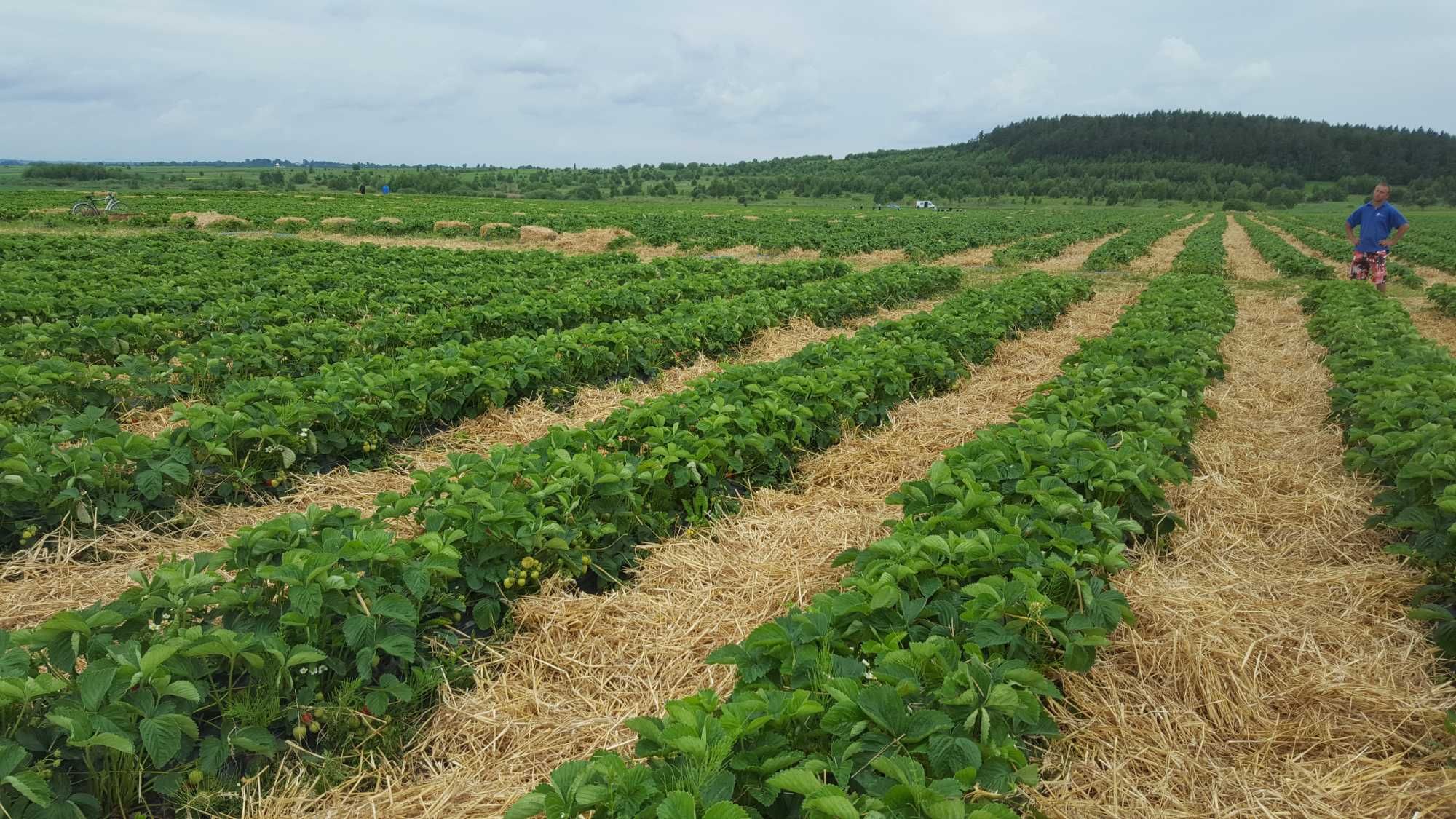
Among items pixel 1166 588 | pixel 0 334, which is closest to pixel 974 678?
pixel 1166 588

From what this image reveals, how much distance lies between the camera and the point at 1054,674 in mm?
3205

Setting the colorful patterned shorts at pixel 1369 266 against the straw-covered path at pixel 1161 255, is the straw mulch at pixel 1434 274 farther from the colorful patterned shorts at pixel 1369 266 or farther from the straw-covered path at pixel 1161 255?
the colorful patterned shorts at pixel 1369 266

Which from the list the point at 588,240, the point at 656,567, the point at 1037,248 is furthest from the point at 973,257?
the point at 656,567

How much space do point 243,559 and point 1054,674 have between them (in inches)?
142

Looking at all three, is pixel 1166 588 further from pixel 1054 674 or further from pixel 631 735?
pixel 631 735

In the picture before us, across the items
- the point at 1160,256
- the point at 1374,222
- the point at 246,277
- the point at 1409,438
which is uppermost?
the point at 1374,222

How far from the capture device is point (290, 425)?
5438mm

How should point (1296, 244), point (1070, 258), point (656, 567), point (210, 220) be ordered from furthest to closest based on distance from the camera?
point (1296, 244)
point (210, 220)
point (1070, 258)
point (656, 567)

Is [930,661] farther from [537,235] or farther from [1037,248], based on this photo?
[537,235]

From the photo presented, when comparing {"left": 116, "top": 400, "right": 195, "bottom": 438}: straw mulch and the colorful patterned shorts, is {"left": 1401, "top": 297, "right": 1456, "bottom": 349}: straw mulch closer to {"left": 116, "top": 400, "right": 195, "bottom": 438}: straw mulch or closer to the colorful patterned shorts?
the colorful patterned shorts

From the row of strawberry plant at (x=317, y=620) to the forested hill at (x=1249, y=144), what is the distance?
476 feet

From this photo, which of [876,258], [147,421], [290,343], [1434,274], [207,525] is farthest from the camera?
[876,258]

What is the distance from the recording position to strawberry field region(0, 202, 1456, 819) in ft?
7.93

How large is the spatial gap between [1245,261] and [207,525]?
30784 mm
